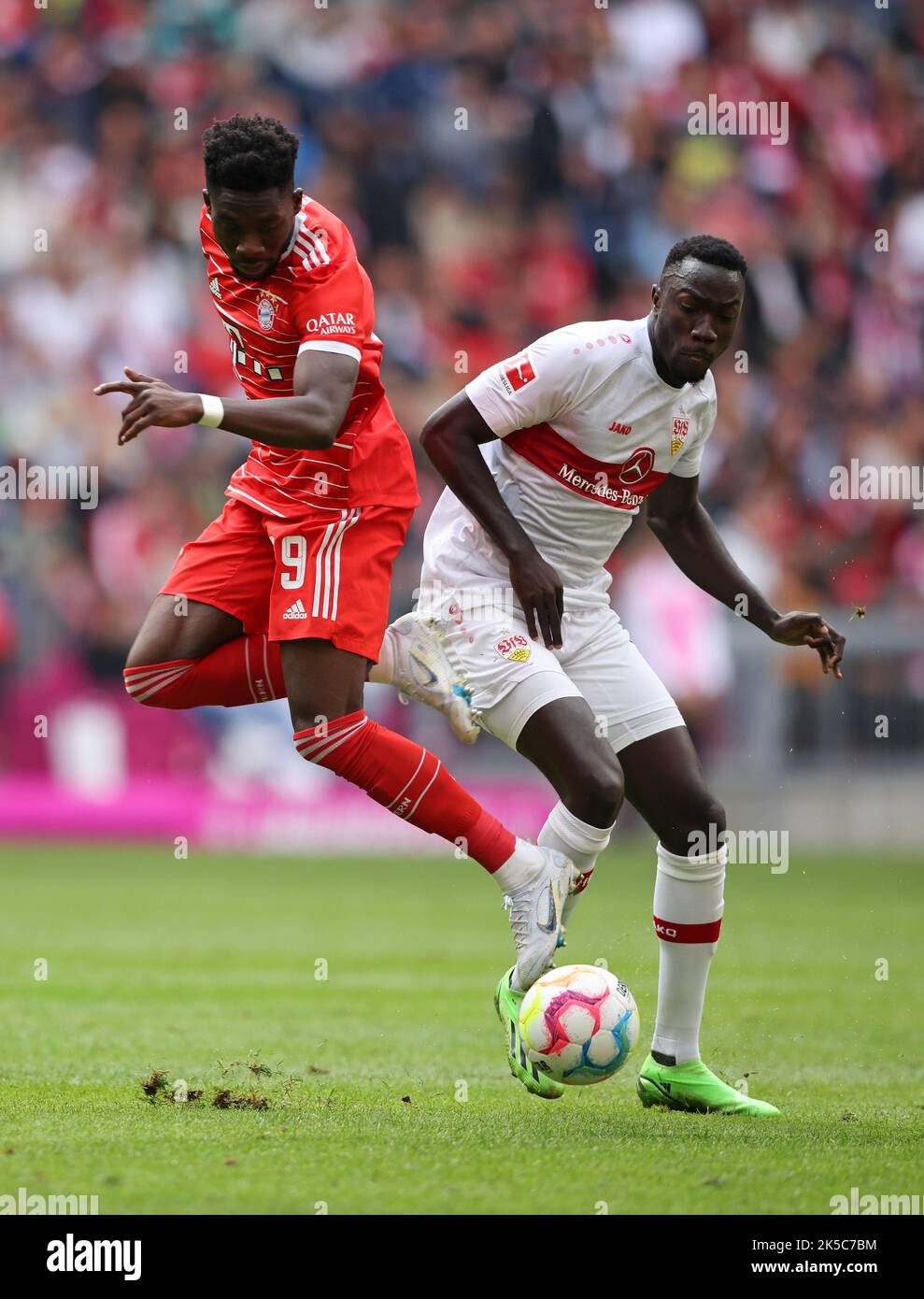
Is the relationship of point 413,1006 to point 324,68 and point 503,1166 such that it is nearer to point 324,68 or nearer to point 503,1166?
point 503,1166

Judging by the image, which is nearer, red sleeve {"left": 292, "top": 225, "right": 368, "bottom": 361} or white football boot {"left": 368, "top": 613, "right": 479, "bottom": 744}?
red sleeve {"left": 292, "top": 225, "right": 368, "bottom": 361}

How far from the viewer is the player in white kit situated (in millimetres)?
5605

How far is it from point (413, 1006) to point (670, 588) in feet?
24.2

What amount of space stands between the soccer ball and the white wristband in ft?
6.29

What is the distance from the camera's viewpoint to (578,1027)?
5.27 metres

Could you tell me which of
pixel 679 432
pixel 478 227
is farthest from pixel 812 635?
pixel 478 227

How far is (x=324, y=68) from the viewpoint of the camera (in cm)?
1773

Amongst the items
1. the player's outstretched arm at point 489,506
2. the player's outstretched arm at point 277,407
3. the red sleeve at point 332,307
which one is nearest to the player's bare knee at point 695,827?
the player's outstretched arm at point 489,506

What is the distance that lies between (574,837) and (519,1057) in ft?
2.40

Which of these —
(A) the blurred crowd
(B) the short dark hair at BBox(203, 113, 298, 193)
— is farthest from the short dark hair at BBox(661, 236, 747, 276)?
(A) the blurred crowd

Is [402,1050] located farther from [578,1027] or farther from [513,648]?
[513,648]

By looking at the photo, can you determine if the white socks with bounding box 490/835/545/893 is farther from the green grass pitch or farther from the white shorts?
the green grass pitch

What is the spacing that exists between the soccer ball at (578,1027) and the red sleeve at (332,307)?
200cm

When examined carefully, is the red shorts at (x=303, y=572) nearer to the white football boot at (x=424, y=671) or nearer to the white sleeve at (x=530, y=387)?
the white football boot at (x=424, y=671)
